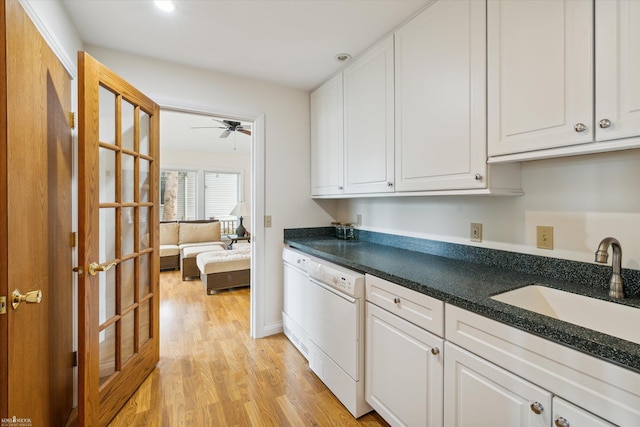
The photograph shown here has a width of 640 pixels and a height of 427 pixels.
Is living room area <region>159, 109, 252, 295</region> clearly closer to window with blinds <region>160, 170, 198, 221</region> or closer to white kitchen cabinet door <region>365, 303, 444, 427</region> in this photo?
window with blinds <region>160, 170, 198, 221</region>

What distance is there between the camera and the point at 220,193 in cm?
714

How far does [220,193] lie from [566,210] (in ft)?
22.3

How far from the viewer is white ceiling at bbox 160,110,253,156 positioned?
4348mm

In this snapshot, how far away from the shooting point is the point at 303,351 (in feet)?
8.01

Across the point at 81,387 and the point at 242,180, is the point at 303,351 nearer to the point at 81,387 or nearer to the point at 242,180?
the point at 81,387

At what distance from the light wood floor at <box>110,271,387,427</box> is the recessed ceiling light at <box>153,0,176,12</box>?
2.44 m

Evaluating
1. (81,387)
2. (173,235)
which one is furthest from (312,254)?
(173,235)

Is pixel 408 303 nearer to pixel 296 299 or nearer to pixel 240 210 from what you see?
pixel 296 299

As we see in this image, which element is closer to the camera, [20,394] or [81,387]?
[20,394]

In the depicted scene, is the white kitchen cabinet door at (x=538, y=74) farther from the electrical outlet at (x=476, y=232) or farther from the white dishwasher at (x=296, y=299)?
the white dishwasher at (x=296, y=299)

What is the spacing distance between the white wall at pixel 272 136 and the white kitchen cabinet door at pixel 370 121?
66 centimetres

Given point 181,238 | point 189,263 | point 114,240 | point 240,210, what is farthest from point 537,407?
point 240,210

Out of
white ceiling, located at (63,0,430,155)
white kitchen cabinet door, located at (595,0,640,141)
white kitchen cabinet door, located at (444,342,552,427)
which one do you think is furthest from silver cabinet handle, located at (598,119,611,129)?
white ceiling, located at (63,0,430,155)

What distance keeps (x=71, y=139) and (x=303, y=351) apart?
87.7 inches
